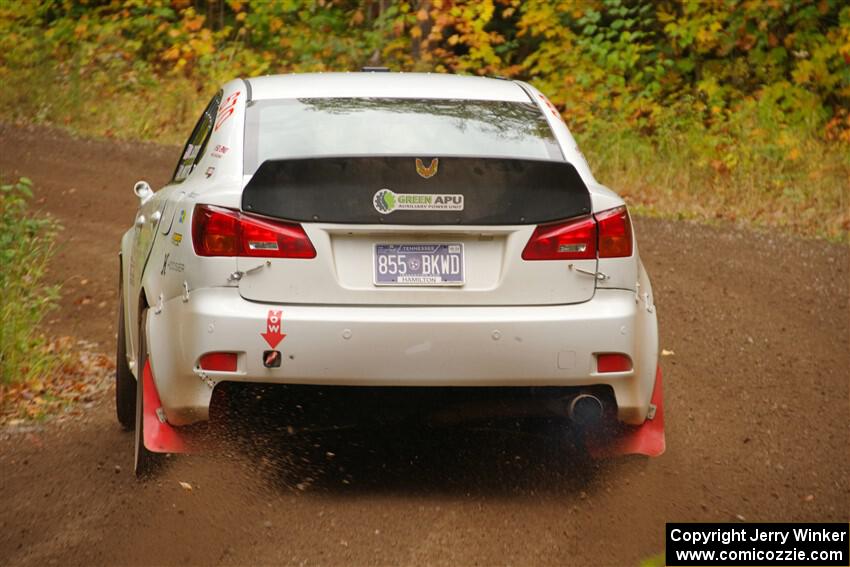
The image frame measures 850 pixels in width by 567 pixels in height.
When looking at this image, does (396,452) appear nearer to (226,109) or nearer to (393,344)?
(393,344)

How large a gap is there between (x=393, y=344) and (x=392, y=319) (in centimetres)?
9

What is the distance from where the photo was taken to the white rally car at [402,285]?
462 centimetres

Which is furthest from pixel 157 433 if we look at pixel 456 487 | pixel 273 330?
pixel 456 487

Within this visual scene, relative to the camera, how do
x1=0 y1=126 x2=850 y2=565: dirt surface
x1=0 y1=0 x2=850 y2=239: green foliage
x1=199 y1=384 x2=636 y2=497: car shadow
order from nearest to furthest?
x1=0 y1=126 x2=850 y2=565: dirt surface
x1=199 y1=384 x2=636 y2=497: car shadow
x1=0 y1=0 x2=850 y2=239: green foliage

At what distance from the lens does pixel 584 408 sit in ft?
15.9

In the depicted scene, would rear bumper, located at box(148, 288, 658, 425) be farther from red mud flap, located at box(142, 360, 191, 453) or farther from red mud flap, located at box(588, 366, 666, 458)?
red mud flap, located at box(588, 366, 666, 458)

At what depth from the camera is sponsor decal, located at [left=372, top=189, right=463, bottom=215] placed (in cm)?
464

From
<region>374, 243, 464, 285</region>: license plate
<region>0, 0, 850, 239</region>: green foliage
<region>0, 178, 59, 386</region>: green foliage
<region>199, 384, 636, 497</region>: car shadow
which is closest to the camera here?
<region>374, 243, 464, 285</region>: license plate

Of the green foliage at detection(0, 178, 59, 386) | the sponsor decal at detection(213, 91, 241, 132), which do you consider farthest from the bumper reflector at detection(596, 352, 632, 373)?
the green foliage at detection(0, 178, 59, 386)

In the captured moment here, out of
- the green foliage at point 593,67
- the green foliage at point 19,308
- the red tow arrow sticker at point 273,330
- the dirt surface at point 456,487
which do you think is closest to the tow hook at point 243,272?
the red tow arrow sticker at point 273,330


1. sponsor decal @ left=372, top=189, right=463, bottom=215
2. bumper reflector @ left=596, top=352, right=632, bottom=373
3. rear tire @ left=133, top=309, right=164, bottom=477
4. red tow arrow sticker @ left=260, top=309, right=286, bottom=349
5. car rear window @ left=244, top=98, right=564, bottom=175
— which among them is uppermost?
car rear window @ left=244, top=98, right=564, bottom=175

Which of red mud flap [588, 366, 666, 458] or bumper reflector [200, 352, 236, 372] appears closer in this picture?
bumper reflector [200, 352, 236, 372]

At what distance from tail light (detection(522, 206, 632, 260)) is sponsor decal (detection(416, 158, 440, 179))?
0.44 metres

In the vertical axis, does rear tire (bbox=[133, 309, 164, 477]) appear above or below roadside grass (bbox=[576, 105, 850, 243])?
above
